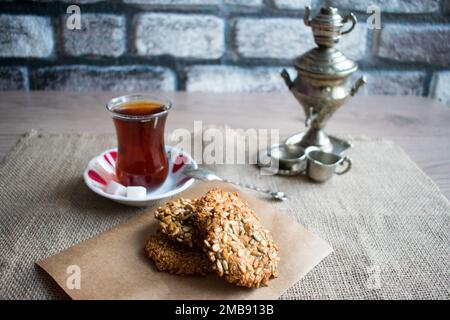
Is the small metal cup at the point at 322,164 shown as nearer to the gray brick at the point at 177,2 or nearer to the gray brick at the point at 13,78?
the gray brick at the point at 177,2

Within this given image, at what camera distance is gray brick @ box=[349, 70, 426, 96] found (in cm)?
170

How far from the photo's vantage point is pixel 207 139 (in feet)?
4.08

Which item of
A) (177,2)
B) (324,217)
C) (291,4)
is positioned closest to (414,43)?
(291,4)

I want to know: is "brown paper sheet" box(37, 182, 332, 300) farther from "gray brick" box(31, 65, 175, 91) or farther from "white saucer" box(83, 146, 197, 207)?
"gray brick" box(31, 65, 175, 91)

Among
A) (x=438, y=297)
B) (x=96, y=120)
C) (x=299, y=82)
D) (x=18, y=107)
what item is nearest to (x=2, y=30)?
(x=18, y=107)

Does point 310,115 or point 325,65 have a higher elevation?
point 325,65

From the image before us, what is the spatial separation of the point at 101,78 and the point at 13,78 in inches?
12.3

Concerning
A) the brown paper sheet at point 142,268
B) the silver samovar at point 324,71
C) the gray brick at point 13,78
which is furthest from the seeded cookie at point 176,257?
the gray brick at point 13,78

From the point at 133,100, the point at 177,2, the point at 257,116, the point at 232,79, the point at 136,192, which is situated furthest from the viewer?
the point at 232,79

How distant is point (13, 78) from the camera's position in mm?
1625

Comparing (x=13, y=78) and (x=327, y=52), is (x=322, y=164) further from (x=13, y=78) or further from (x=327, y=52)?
(x=13, y=78)

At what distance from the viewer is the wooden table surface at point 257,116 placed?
4.10 ft

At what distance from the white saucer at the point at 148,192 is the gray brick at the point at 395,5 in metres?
0.91

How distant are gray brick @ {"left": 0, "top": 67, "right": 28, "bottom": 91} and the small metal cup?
1097 millimetres
